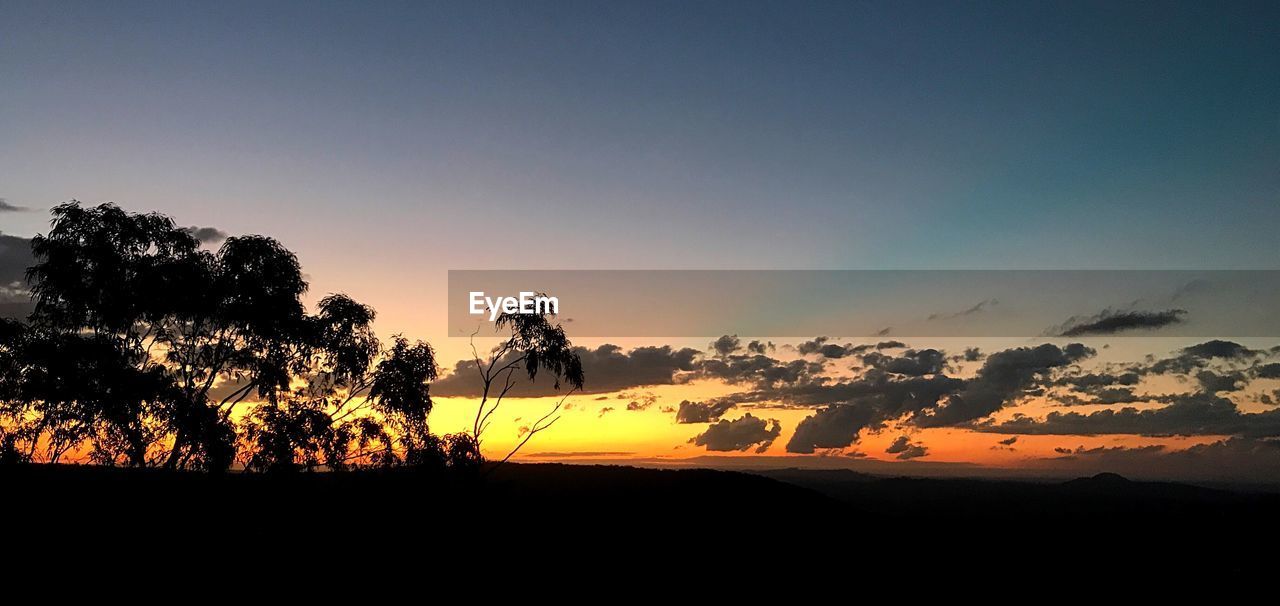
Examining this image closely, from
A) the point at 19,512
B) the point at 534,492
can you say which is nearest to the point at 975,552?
the point at 534,492

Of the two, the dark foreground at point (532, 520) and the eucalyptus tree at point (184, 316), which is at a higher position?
the eucalyptus tree at point (184, 316)

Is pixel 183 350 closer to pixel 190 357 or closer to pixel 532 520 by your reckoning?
pixel 190 357

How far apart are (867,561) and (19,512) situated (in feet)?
125

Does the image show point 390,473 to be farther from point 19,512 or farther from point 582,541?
point 19,512

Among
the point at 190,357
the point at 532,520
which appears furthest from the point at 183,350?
the point at 532,520

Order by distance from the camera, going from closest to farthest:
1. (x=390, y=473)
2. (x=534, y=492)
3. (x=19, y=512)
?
1. (x=19, y=512)
2. (x=390, y=473)
3. (x=534, y=492)

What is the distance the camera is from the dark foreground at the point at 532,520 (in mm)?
26812

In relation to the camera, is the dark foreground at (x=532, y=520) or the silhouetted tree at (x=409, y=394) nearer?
the dark foreground at (x=532, y=520)

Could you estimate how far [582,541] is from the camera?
3591 centimetres

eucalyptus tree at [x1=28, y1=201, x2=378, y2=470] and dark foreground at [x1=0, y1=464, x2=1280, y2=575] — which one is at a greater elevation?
eucalyptus tree at [x1=28, y1=201, x2=378, y2=470]

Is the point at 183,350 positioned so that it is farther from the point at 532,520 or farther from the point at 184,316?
the point at 532,520

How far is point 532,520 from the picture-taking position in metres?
37.6

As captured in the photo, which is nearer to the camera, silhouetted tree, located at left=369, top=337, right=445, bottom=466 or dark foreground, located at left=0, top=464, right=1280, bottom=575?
dark foreground, located at left=0, top=464, right=1280, bottom=575

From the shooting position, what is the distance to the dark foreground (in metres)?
26.8
